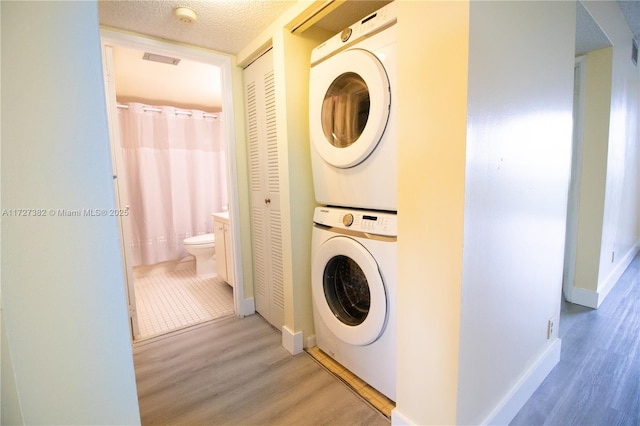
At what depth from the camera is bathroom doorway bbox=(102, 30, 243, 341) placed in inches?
73.4

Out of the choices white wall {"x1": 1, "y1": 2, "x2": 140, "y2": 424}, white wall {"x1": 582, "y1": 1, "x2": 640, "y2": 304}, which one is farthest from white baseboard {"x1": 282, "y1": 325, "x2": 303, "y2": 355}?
white wall {"x1": 582, "y1": 1, "x2": 640, "y2": 304}

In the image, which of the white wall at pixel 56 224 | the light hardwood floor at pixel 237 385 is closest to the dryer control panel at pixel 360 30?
the white wall at pixel 56 224

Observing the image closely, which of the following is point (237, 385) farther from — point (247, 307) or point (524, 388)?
point (524, 388)

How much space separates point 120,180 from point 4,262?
173 cm

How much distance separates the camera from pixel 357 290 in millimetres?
1570

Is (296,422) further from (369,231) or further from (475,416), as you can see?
(369,231)

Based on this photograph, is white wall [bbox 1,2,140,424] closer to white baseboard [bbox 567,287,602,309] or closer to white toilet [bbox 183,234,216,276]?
white toilet [bbox 183,234,216,276]

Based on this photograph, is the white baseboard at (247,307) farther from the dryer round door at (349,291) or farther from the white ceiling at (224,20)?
the white ceiling at (224,20)

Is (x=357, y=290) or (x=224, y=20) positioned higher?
(x=224, y=20)

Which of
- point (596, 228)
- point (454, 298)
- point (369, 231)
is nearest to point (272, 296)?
point (369, 231)

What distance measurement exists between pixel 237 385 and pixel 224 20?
81.4 inches

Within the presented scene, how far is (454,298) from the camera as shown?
37.8 inches

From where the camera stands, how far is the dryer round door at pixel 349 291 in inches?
51.4

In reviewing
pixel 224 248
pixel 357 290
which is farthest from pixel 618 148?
pixel 224 248
